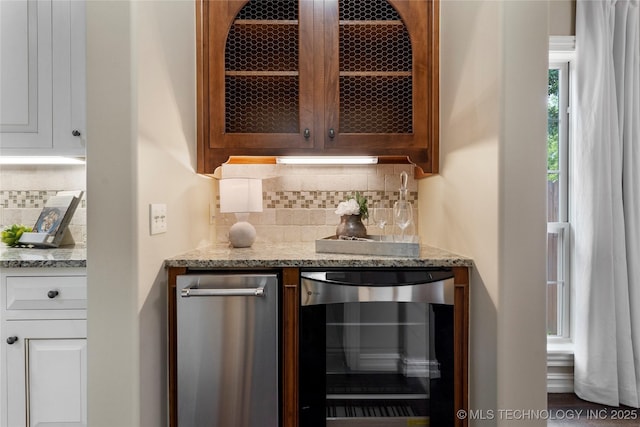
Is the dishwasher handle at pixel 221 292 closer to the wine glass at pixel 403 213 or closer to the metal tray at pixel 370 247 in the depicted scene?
the metal tray at pixel 370 247

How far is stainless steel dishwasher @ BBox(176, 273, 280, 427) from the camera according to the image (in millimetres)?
1513

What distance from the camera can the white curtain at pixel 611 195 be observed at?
217 centimetres

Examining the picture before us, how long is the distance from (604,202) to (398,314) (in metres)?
1.50

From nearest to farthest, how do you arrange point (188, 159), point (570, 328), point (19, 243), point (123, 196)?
point (123, 196) < point (188, 159) < point (19, 243) < point (570, 328)

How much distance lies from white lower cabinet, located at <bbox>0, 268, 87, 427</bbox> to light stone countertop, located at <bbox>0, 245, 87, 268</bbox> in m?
0.04

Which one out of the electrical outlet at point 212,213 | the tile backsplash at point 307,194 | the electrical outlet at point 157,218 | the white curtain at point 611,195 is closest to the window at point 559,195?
the white curtain at point 611,195

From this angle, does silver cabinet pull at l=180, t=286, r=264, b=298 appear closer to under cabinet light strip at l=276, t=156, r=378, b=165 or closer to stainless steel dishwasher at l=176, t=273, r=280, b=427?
stainless steel dishwasher at l=176, t=273, r=280, b=427

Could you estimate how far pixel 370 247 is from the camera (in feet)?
5.56

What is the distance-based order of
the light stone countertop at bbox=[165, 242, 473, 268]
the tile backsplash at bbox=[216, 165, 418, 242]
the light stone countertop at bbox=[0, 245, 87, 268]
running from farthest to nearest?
the tile backsplash at bbox=[216, 165, 418, 242] → the light stone countertop at bbox=[0, 245, 87, 268] → the light stone countertop at bbox=[165, 242, 473, 268]

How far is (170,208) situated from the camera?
1614 mm

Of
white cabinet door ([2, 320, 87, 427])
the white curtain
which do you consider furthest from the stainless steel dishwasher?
the white curtain

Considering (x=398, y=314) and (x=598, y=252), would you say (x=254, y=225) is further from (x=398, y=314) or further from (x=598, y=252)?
(x=598, y=252)

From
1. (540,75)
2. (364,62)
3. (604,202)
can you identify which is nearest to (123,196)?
(364,62)

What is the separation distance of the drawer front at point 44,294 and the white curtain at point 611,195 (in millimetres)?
2693
